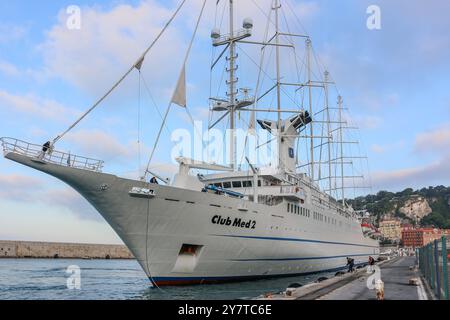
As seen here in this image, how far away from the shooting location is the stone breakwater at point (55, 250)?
93.0 metres

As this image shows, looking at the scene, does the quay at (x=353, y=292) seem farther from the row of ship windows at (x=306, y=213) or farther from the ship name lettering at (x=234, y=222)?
the row of ship windows at (x=306, y=213)

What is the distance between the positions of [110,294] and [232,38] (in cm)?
2238

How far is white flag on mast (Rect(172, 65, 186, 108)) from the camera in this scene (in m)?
23.6

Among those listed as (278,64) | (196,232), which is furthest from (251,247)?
(278,64)

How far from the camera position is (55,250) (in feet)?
332

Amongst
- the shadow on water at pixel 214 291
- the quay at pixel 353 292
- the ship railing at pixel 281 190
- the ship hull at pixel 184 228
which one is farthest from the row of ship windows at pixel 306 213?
the quay at pixel 353 292

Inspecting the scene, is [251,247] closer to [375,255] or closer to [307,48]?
[307,48]

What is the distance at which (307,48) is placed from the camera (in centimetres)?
6000

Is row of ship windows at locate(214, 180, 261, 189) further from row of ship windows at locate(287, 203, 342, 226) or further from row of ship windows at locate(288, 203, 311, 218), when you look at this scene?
row of ship windows at locate(287, 203, 342, 226)

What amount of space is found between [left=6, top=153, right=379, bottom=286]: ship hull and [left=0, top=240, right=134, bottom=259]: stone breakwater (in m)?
79.7

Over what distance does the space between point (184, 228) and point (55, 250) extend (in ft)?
289

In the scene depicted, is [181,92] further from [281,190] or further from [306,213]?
[306,213]

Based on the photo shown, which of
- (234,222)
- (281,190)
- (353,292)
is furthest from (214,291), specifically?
(281,190)
